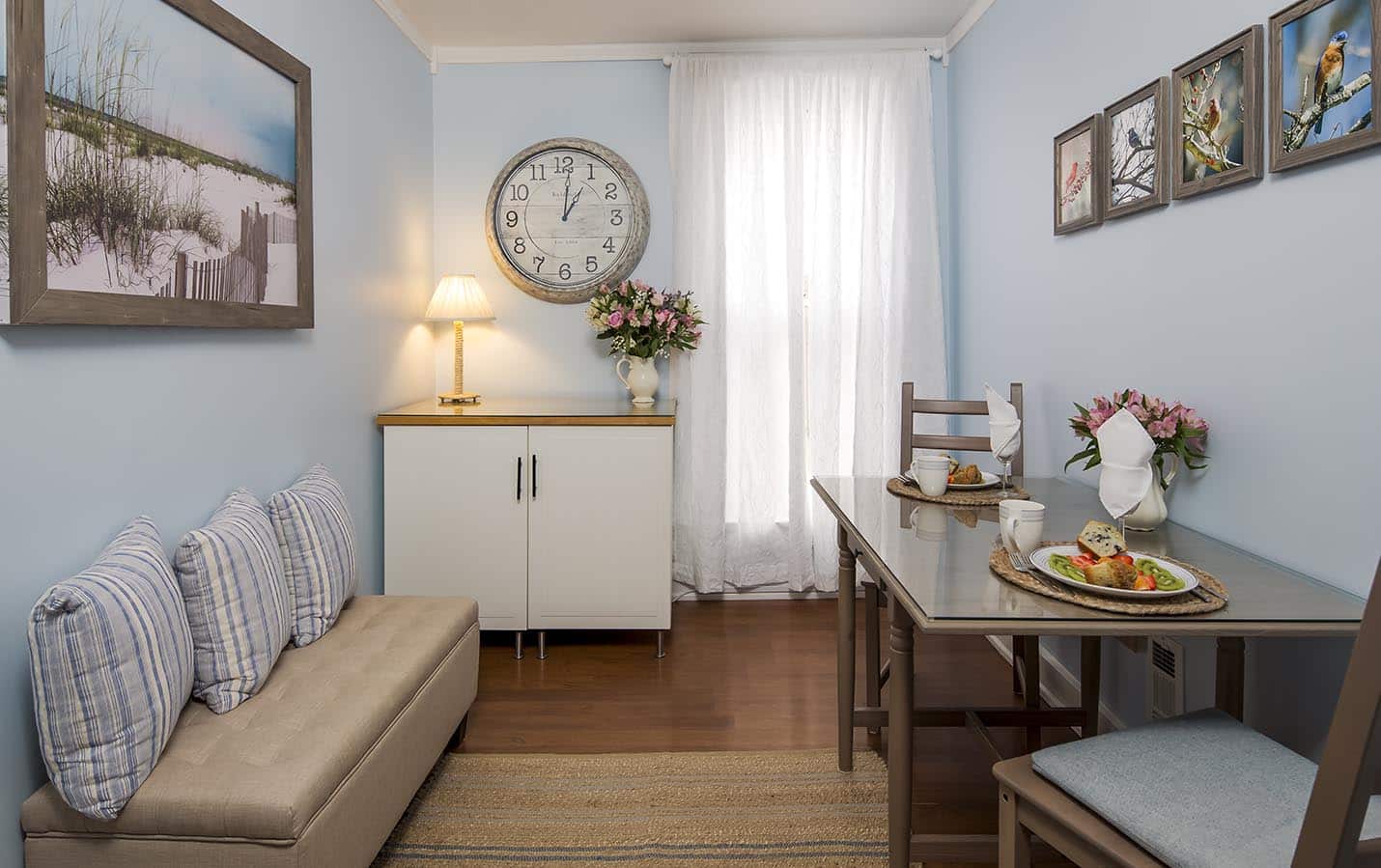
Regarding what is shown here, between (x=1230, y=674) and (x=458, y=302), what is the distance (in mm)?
2952

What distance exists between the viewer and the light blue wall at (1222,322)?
4.93 ft

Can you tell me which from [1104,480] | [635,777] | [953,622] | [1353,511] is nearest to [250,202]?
[635,777]

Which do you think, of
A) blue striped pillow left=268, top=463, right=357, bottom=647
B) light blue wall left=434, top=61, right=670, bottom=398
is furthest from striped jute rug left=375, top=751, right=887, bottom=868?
light blue wall left=434, top=61, right=670, bottom=398

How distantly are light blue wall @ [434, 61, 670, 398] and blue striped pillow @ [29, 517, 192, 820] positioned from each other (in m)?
2.46

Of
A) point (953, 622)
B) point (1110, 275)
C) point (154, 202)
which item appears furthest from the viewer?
point (1110, 275)

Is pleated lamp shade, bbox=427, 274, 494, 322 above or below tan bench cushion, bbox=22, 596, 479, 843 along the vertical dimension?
above

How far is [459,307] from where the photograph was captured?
3496mm

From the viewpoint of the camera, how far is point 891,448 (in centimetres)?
377

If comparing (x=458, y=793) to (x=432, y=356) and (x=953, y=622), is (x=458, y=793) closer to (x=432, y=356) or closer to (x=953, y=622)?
(x=953, y=622)

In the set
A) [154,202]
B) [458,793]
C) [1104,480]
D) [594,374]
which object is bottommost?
[458,793]

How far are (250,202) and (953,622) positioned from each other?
200cm

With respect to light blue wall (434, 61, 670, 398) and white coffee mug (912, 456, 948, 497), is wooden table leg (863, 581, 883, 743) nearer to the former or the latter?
white coffee mug (912, 456, 948, 497)

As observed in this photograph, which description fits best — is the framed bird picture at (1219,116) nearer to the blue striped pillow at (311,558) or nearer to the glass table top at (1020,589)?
the glass table top at (1020,589)

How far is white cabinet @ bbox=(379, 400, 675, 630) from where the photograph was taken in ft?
10.2
